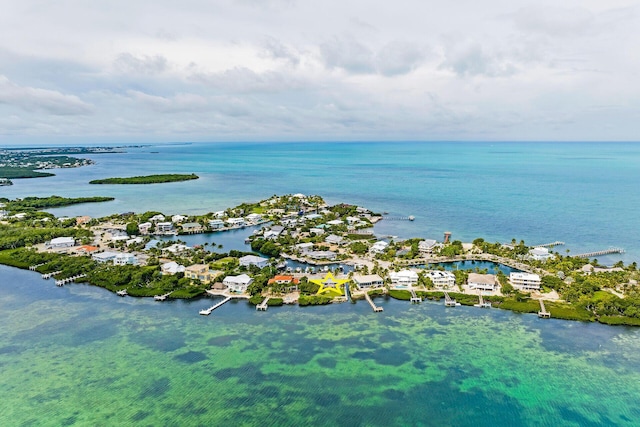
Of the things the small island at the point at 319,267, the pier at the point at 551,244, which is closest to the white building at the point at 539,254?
the small island at the point at 319,267

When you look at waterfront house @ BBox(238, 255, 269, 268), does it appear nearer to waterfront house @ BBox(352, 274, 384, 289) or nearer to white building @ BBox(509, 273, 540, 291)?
waterfront house @ BBox(352, 274, 384, 289)

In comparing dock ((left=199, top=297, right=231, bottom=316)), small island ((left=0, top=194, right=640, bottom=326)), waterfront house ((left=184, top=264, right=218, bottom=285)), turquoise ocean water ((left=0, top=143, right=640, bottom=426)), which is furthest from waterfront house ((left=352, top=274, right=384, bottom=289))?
waterfront house ((left=184, top=264, right=218, bottom=285))

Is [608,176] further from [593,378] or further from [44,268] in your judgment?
[44,268]

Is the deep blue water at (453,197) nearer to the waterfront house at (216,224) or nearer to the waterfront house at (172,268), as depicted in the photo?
the waterfront house at (216,224)

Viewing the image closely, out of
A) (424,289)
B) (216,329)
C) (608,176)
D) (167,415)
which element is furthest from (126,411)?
(608,176)

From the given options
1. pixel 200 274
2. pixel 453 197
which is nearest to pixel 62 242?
pixel 200 274

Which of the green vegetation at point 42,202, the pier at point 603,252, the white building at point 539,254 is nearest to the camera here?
the white building at point 539,254
